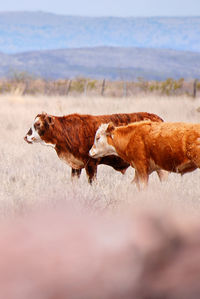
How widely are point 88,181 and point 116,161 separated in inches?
15.6

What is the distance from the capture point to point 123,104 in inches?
744

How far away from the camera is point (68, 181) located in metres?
6.51

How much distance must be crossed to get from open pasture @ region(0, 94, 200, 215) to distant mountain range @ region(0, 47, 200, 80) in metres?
126

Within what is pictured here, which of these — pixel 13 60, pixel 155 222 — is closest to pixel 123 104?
pixel 155 222

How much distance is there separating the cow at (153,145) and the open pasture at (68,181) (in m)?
0.18

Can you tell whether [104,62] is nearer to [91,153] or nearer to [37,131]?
[37,131]

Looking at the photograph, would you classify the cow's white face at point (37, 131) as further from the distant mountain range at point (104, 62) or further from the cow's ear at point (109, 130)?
the distant mountain range at point (104, 62)

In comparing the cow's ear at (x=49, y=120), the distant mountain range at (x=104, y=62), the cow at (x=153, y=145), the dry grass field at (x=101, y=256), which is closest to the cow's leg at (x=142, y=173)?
the cow at (x=153, y=145)

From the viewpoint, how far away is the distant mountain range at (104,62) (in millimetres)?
148400

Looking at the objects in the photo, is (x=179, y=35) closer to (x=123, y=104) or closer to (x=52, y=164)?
(x=123, y=104)

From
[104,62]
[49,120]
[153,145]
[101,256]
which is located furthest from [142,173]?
[104,62]

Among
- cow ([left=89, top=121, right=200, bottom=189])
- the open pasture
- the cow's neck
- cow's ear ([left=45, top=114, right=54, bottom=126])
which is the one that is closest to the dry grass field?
the open pasture

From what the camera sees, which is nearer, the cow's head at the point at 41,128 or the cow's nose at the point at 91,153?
the cow's nose at the point at 91,153

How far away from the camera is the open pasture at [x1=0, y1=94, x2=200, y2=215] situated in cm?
429
